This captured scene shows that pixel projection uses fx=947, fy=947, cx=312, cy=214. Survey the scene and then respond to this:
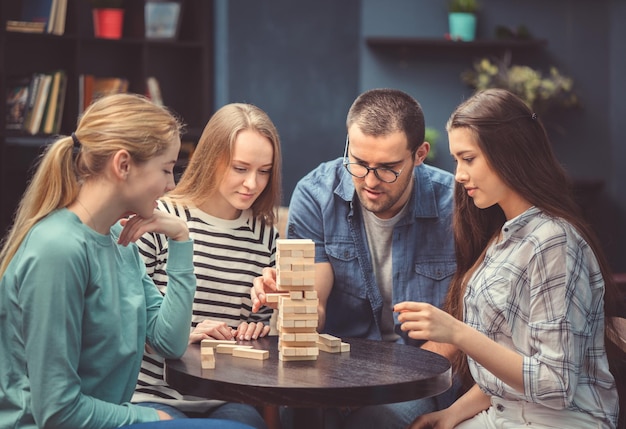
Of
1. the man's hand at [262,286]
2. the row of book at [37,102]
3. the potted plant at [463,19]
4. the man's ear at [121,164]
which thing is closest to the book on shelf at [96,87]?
the row of book at [37,102]

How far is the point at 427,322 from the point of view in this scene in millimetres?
2211

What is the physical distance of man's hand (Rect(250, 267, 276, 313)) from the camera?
99.3 inches

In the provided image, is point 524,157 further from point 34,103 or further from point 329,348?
point 34,103

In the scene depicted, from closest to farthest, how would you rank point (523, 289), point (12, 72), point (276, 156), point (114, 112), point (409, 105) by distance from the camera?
1. point (114, 112)
2. point (523, 289)
3. point (276, 156)
4. point (409, 105)
5. point (12, 72)

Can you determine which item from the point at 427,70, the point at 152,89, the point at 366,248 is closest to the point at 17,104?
the point at 152,89

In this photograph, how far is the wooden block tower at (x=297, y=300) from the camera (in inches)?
87.7

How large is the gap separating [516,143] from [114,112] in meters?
1.04

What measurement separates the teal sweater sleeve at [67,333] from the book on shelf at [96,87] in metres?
3.75

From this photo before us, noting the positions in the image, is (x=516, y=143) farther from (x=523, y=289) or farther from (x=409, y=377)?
(x=409, y=377)

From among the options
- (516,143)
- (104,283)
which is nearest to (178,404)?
(104,283)

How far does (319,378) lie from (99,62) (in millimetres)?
4383

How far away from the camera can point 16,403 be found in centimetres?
190

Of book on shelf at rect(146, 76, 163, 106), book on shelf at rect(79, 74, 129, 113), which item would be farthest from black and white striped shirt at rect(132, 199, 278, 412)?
book on shelf at rect(146, 76, 163, 106)

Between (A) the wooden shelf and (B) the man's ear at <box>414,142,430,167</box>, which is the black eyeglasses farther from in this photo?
(A) the wooden shelf
